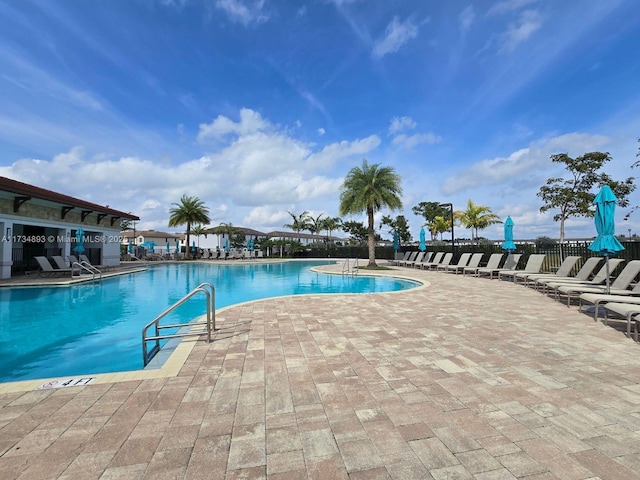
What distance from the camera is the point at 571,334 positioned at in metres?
4.93

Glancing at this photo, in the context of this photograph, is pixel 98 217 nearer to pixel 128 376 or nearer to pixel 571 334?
pixel 128 376

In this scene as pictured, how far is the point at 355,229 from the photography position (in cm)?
5472

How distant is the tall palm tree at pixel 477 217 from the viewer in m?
36.8

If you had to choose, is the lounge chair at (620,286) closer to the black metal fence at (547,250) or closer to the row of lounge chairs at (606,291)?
the row of lounge chairs at (606,291)

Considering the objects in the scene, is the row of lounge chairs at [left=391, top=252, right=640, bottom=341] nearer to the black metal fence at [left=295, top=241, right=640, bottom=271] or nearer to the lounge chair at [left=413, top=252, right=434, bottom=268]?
the black metal fence at [left=295, top=241, right=640, bottom=271]

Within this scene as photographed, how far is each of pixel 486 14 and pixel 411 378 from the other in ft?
39.4

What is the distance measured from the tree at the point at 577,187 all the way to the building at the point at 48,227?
33.3 m

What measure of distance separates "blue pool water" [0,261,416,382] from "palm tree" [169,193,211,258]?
20192 millimetres

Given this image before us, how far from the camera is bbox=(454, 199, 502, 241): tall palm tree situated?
36.8 meters

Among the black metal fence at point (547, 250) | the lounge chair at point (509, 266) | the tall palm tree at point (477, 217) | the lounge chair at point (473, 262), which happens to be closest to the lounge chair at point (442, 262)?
the lounge chair at point (473, 262)

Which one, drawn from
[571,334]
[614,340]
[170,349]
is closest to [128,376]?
[170,349]

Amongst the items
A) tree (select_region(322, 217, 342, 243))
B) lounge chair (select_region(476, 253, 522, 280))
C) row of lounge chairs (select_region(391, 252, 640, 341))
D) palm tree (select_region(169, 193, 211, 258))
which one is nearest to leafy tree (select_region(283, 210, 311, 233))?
tree (select_region(322, 217, 342, 243))

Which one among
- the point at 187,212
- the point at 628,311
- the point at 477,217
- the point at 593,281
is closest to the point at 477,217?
the point at 477,217

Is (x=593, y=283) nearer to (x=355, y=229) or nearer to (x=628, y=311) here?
(x=628, y=311)
